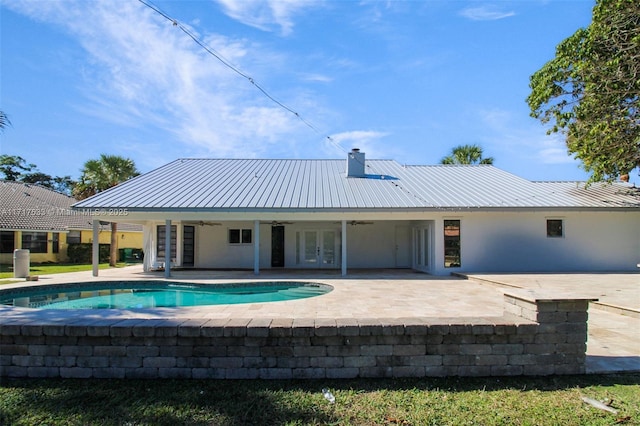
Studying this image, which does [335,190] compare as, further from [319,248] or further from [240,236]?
[240,236]

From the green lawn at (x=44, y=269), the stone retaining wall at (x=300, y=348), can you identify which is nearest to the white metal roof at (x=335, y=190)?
the green lawn at (x=44, y=269)

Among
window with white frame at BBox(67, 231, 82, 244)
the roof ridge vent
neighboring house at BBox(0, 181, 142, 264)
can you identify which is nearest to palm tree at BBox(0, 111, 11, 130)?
the roof ridge vent

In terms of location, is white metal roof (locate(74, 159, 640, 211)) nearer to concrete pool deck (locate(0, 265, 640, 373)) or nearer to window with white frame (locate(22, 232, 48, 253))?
concrete pool deck (locate(0, 265, 640, 373))

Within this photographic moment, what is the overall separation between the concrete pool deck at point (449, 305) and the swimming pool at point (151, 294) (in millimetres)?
673

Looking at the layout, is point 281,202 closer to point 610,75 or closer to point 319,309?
point 319,309

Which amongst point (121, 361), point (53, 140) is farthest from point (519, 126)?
point (53, 140)

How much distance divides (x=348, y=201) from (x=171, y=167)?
35.6 ft

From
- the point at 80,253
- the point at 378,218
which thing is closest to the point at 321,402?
the point at 378,218

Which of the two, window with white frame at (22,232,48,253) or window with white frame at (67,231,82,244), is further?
window with white frame at (67,231,82,244)

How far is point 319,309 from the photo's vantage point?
303 inches

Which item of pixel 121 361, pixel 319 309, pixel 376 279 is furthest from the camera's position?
pixel 376 279

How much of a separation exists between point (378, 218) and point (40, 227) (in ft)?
71.1

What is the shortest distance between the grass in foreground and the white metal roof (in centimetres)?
988

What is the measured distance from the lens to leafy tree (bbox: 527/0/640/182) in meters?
11.9
